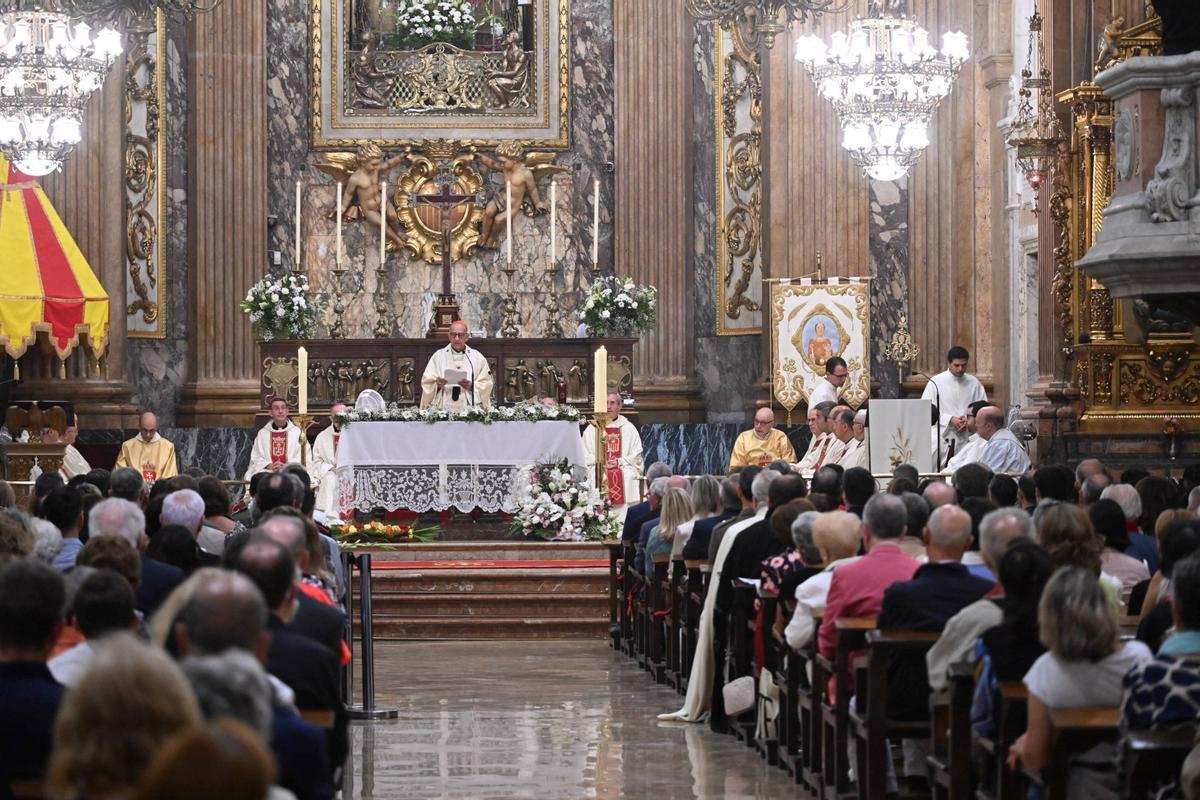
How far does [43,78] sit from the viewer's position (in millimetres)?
19094

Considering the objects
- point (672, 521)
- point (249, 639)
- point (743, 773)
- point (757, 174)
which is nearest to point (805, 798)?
point (743, 773)

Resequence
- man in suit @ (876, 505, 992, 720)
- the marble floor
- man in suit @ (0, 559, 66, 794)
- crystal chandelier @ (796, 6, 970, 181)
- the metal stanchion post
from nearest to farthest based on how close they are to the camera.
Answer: man in suit @ (0, 559, 66, 794), man in suit @ (876, 505, 992, 720), the marble floor, the metal stanchion post, crystal chandelier @ (796, 6, 970, 181)

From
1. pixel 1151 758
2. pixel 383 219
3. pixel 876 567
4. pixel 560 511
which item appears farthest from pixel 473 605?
pixel 1151 758

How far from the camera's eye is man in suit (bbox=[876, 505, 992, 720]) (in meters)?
8.22

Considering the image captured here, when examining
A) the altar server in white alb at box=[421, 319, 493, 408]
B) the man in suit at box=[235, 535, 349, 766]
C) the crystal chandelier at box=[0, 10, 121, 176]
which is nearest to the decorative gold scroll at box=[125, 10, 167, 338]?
the crystal chandelier at box=[0, 10, 121, 176]

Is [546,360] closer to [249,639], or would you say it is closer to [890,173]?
[890,173]

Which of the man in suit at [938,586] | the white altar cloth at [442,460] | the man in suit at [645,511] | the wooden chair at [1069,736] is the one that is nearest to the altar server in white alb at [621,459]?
the white altar cloth at [442,460]

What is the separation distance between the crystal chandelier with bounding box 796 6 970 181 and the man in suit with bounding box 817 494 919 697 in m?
9.60

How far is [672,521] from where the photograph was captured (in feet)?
46.0

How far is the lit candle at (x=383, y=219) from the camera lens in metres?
22.7

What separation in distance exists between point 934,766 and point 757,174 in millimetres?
16400

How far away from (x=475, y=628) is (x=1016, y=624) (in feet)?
33.2

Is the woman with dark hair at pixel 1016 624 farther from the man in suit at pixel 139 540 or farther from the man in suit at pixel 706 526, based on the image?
the man in suit at pixel 706 526

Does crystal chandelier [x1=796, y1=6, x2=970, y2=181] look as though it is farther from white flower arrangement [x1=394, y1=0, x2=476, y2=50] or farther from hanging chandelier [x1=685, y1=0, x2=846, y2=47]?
white flower arrangement [x1=394, y1=0, x2=476, y2=50]
